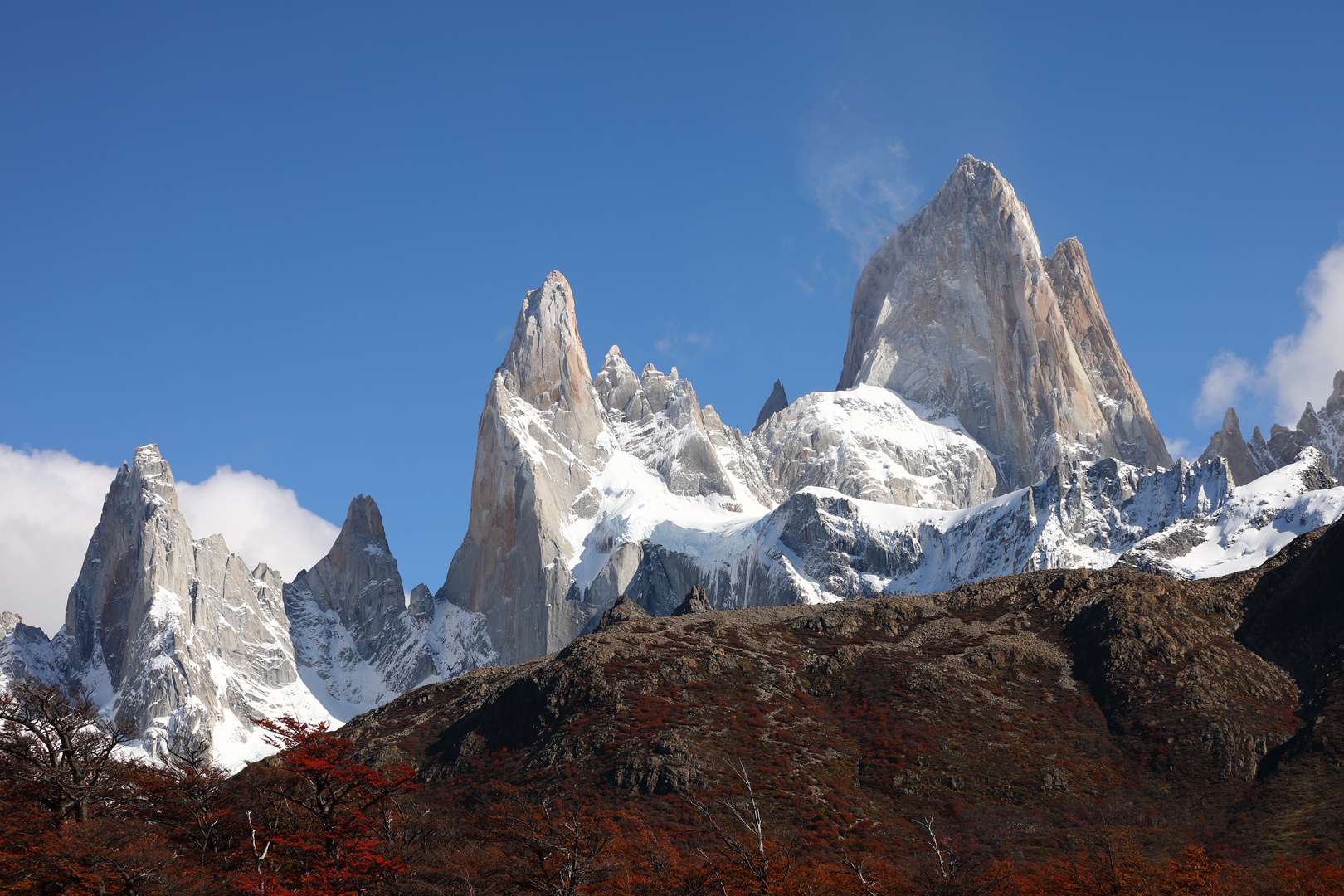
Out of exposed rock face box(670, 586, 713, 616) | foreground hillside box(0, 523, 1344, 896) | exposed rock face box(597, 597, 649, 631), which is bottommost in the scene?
foreground hillside box(0, 523, 1344, 896)

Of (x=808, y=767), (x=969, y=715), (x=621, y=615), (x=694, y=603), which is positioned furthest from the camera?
(x=694, y=603)

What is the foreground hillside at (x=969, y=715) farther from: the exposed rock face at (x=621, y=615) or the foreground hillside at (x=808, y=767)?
the exposed rock face at (x=621, y=615)

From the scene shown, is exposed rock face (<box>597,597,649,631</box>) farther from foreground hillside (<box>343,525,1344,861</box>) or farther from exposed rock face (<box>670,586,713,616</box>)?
exposed rock face (<box>670,586,713,616</box>)

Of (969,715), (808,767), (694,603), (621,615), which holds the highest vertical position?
(694,603)

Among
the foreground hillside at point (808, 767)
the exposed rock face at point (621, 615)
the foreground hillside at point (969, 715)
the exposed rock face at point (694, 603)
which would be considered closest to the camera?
the foreground hillside at point (808, 767)

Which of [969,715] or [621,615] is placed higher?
[621,615]

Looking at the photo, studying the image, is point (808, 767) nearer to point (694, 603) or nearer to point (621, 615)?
point (621, 615)

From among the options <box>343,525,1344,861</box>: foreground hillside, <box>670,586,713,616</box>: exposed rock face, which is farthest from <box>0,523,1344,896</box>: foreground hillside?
<box>670,586,713,616</box>: exposed rock face

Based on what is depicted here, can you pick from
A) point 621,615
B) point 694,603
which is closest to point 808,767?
point 621,615

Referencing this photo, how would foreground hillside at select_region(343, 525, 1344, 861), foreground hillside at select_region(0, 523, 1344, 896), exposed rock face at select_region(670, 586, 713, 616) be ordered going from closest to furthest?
foreground hillside at select_region(0, 523, 1344, 896) < foreground hillside at select_region(343, 525, 1344, 861) < exposed rock face at select_region(670, 586, 713, 616)

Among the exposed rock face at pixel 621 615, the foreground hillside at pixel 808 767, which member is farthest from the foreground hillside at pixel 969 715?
the exposed rock face at pixel 621 615

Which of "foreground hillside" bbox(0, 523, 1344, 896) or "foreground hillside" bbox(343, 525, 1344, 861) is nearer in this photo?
"foreground hillside" bbox(0, 523, 1344, 896)

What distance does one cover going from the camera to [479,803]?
9075 centimetres

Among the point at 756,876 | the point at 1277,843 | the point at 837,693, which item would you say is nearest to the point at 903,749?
the point at 837,693
